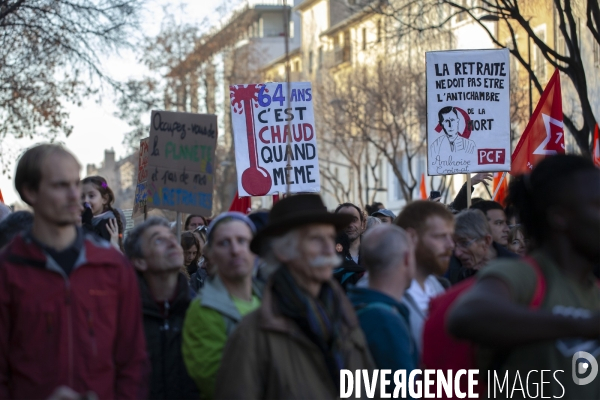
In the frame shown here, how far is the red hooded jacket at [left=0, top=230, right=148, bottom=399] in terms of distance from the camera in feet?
13.3

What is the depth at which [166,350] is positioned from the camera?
5.24 meters

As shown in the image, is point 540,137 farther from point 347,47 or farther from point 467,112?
point 347,47

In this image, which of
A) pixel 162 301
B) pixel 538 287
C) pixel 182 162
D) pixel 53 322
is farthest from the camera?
pixel 182 162

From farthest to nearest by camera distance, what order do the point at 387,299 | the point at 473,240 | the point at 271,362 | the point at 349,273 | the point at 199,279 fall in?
the point at 199,279 < the point at 349,273 < the point at 473,240 < the point at 387,299 < the point at 271,362

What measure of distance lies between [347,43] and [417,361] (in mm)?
49832

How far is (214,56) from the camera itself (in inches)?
1726

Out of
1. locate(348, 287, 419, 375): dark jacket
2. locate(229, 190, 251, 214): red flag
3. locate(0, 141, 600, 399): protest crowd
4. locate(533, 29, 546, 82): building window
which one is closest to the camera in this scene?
locate(0, 141, 600, 399): protest crowd

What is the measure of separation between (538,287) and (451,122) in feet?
25.7

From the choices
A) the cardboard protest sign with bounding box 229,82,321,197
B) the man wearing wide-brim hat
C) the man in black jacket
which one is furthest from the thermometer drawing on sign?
the man wearing wide-brim hat

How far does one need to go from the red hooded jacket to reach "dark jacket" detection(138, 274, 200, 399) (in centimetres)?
96

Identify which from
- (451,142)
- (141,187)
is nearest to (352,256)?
(141,187)

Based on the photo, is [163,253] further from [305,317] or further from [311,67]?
[311,67]

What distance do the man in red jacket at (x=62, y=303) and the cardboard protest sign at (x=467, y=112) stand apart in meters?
6.85

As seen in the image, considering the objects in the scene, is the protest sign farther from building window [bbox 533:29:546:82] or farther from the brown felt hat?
building window [bbox 533:29:546:82]
